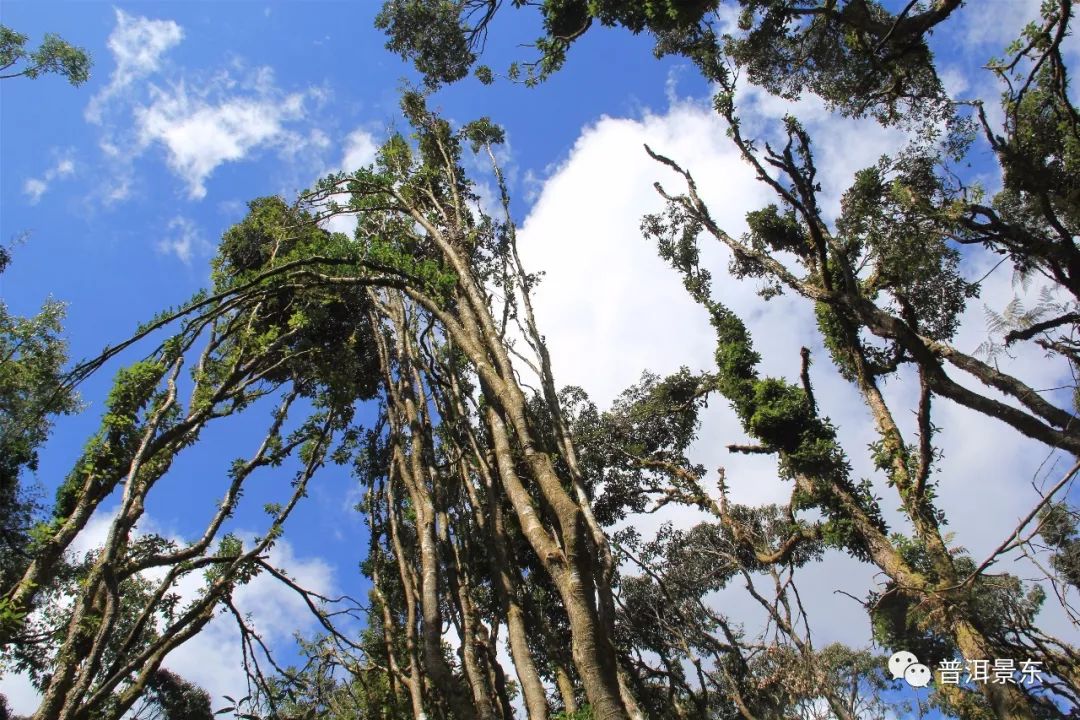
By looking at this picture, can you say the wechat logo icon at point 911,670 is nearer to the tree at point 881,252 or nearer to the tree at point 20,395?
the tree at point 881,252

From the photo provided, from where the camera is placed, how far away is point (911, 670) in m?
9.05

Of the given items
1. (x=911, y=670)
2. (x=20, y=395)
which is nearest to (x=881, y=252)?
(x=911, y=670)

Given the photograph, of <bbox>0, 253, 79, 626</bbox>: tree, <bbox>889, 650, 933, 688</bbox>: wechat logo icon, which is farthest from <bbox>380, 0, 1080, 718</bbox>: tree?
<bbox>0, 253, 79, 626</bbox>: tree

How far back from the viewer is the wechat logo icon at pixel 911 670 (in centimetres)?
826

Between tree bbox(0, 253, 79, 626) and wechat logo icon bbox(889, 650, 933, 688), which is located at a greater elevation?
tree bbox(0, 253, 79, 626)

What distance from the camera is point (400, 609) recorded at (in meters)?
10.9

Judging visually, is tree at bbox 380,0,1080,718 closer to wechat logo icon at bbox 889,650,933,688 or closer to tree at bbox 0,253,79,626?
wechat logo icon at bbox 889,650,933,688

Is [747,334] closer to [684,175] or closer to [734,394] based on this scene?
[734,394]

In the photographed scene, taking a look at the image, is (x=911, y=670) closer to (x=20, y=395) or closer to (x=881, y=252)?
(x=881, y=252)

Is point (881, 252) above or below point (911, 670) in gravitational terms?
above

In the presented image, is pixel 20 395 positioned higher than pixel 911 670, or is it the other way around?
pixel 20 395

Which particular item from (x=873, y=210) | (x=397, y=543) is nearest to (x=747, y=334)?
(x=873, y=210)

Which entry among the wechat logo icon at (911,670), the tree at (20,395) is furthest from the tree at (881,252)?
the tree at (20,395)

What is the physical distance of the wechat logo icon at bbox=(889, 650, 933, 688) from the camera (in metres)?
8.26
